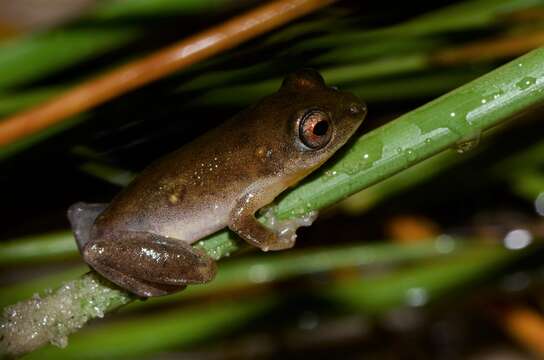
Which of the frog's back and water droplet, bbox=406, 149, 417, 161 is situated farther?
the frog's back

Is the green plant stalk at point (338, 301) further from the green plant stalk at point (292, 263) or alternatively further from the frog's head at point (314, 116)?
the frog's head at point (314, 116)

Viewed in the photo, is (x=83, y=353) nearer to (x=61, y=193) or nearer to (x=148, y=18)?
(x=61, y=193)

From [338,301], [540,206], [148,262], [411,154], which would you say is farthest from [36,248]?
[540,206]

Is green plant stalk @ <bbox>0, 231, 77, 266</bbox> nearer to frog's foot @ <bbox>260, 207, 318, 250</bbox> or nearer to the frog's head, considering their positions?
frog's foot @ <bbox>260, 207, 318, 250</bbox>

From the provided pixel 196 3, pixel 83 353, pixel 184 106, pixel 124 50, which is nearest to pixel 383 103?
pixel 184 106

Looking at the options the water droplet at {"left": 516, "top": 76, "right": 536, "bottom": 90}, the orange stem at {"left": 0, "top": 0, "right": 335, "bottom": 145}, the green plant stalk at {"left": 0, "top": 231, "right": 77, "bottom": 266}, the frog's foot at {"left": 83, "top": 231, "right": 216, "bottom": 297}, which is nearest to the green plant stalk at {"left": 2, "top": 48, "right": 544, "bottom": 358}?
the water droplet at {"left": 516, "top": 76, "right": 536, "bottom": 90}
